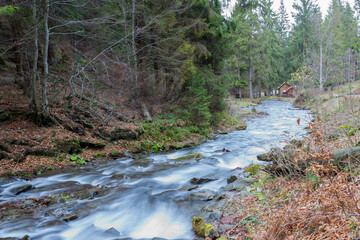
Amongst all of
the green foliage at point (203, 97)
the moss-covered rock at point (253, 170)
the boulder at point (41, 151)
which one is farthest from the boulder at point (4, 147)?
the green foliage at point (203, 97)

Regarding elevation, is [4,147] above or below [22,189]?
above

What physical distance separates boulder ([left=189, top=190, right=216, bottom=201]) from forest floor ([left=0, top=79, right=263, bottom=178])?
4.64 metres

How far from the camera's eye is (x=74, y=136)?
30.2 feet

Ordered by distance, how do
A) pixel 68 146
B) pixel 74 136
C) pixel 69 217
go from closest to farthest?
pixel 69 217, pixel 68 146, pixel 74 136

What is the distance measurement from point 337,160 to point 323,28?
134 feet

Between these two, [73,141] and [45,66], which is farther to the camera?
[73,141]

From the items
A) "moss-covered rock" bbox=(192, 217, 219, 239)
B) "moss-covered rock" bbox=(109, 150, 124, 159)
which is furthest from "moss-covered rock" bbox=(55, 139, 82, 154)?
"moss-covered rock" bbox=(192, 217, 219, 239)

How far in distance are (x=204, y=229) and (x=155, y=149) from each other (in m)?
6.99

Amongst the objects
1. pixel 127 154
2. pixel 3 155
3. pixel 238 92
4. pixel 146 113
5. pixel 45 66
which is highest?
pixel 45 66

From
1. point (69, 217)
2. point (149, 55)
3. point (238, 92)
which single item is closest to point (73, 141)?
point (69, 217)

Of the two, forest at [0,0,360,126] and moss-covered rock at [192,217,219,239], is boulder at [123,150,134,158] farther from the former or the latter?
moss-covered rock at [192,217,219,239]

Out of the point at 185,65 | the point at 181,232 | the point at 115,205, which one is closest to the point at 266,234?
the point at 181,232

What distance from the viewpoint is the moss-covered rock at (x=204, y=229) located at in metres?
3.81

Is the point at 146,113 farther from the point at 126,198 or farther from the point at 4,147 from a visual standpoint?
the point at 126,198
